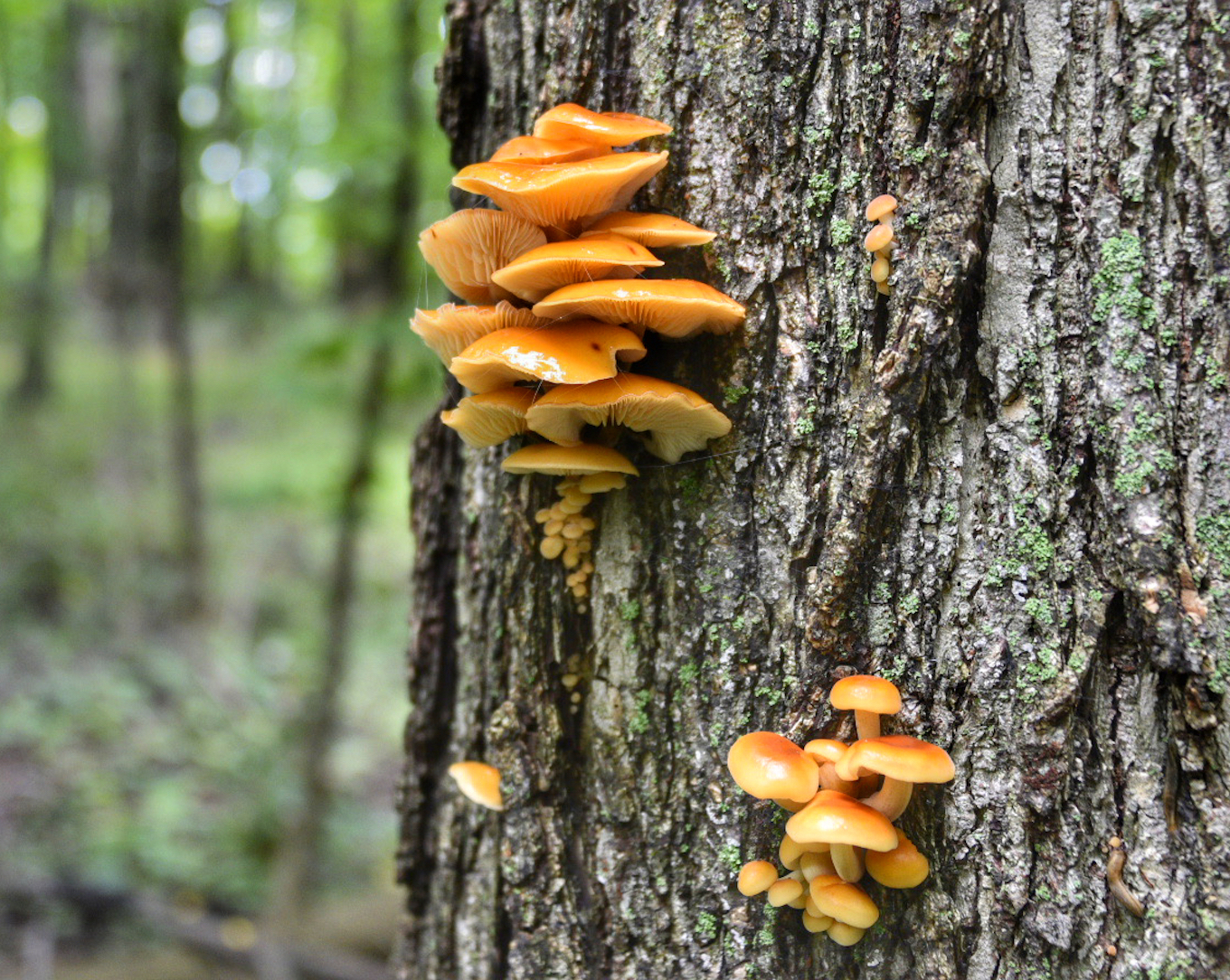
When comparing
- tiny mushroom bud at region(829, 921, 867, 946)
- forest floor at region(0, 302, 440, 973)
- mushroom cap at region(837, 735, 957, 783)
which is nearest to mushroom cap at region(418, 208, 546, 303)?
mushroom cap at region(837, 735, 957, 783)

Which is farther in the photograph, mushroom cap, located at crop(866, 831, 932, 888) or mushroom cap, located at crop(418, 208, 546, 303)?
mushroom cap, located at crop(418, 208, 546, 303)

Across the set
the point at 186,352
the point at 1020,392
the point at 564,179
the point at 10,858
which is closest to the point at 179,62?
the point at 186,352

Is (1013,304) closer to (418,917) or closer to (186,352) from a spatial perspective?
(418,917)

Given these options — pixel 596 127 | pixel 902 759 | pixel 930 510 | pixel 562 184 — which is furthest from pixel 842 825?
pixel 596 127

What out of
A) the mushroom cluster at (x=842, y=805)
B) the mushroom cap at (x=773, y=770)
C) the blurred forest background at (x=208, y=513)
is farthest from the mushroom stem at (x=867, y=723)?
the blurred forest background at (x=208, y=513)

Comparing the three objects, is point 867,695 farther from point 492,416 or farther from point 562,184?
point 562,184

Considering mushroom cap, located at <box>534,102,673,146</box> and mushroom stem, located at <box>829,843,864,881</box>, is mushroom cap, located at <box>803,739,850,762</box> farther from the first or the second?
mushroom cap, located at <box>534,102,673,146</box>

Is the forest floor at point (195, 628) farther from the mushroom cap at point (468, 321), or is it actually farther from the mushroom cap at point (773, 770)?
the mushroom cap at point (773, 770)
